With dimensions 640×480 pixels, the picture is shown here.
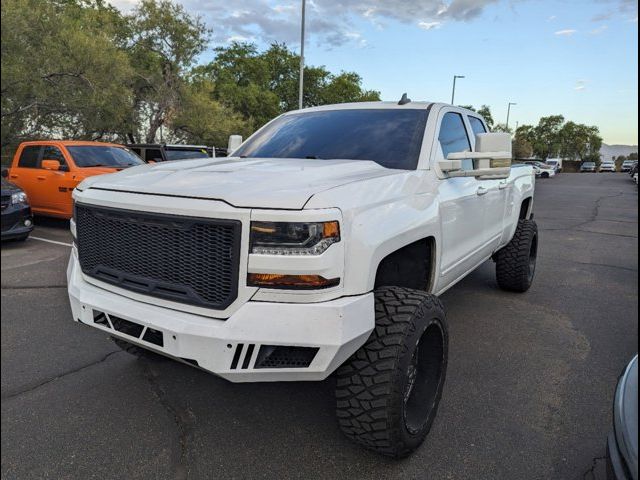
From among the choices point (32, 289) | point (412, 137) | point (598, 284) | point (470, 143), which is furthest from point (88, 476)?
point (598, 284)

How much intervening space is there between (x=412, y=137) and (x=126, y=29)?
27.1 m

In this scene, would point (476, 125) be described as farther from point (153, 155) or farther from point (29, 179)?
point (153, 155)

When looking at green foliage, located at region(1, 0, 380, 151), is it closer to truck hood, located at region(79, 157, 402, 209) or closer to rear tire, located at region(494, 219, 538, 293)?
truck hood, located at region(79, 157, 402, 209)

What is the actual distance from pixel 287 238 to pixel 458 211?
172 cm

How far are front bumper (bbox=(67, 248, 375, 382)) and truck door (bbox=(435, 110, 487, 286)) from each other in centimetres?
122

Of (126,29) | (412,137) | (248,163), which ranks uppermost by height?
(126,29)

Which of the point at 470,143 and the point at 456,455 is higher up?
the point at 470,143

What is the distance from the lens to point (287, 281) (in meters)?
2.00

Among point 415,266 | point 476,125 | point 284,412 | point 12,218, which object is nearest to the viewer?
point 12,218

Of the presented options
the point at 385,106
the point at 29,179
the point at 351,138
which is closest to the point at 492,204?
the point at 385,106

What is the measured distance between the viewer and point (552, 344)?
13.1 ft

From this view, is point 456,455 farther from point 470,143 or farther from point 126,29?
point 126,29

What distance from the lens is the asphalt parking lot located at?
2365mm

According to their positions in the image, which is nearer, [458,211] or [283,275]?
[283,275]
